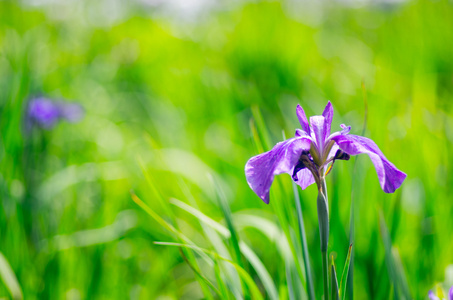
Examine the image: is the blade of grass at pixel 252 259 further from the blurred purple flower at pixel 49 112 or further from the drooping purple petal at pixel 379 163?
the blurred purple flower at pixel 49 112

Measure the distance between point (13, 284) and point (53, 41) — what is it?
3221 mm

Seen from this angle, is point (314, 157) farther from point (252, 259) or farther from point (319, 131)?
point (252, 259)

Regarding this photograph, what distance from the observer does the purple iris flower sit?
1.90ft

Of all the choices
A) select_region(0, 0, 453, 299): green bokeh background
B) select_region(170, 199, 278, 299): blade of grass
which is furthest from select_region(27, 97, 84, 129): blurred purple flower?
select_region(170, 199, 278, 299): blade of grass

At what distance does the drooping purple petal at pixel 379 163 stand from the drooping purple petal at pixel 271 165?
0.21 ft

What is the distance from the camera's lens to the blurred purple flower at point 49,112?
1633 mm

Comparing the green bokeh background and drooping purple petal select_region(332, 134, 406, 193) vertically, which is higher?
drooping purple petal select_region(332, 134, 406, 193)

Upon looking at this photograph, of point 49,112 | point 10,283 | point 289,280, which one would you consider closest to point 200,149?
point 49,112

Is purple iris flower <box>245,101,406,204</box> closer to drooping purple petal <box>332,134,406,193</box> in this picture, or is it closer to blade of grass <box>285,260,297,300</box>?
drooping purple petal <box>332,134,406,193</box>

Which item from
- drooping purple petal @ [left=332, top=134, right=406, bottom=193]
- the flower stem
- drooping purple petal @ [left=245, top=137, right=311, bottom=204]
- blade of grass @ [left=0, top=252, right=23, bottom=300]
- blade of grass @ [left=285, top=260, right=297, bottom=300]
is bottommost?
blade of grass @ [left=0, top=252, right=23, bottom=300]

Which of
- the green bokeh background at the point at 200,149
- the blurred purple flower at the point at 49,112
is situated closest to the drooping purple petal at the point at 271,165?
the green bokeh background at the point at 200,149

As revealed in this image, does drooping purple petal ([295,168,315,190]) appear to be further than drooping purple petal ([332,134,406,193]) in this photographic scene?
Yes

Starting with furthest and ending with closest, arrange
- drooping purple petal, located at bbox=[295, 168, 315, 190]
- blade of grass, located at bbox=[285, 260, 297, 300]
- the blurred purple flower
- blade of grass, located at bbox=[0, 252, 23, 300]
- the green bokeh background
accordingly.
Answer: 1. the blurred purple flower
2. the green bokeh background
3. blade of grass, located at bbox=[0, 252, 23, 300]
4. blade of grass, located at bbox=[285, 260, 297, 300]
5. drooping purple petal, located at bbox=[295, 168, 315, 190]

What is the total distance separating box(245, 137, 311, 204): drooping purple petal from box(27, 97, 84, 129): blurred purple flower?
129 cm
